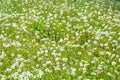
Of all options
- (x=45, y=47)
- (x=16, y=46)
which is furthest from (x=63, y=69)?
(x=16, y=46)

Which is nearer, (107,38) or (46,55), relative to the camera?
(46,55)

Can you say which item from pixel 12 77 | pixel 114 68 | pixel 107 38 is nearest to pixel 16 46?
pixel 12 77

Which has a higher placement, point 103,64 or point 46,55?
point 46,55

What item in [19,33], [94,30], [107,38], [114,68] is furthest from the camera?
[19,33]

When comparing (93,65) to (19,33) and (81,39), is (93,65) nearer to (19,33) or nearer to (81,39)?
(81,39)

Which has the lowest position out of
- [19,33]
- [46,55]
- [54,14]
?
[46,55]

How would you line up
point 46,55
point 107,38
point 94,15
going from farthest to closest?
point 94,15
point 107,38
point 46,55
